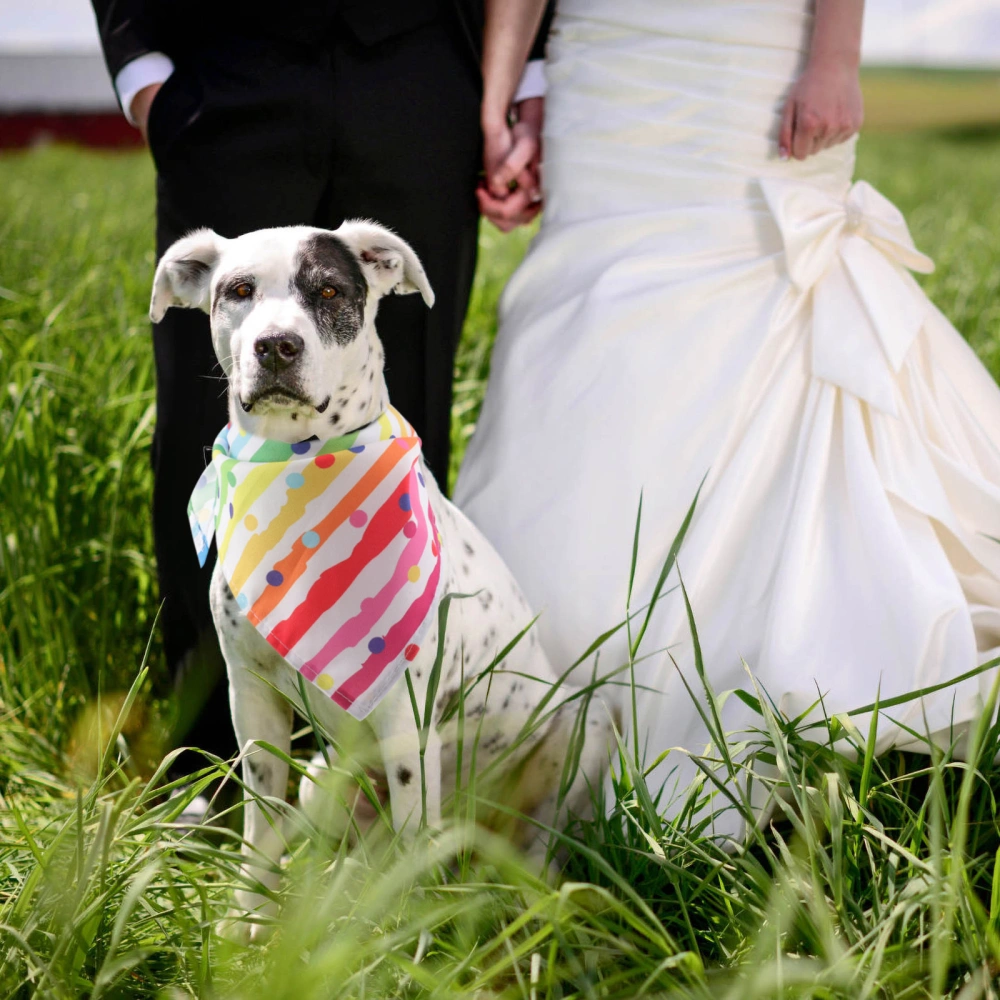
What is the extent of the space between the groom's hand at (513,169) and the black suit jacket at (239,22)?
0.94 feet

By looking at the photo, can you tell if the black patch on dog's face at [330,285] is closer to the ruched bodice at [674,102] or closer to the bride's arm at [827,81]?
the ruched bodice at [674,102]

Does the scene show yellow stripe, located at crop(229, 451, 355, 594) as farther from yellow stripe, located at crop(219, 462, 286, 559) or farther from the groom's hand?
the groom's hand

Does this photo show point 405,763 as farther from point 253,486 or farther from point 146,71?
point 146,71

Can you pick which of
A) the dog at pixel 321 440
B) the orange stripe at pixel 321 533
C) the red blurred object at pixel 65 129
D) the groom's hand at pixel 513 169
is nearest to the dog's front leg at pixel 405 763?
the dog at pixel 321 440

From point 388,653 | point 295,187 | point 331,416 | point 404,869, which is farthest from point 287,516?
point 295,187

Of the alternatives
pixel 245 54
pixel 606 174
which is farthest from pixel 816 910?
pixel 245 54

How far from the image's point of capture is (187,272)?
1728mm

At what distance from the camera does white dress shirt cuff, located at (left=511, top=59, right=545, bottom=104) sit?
248cm

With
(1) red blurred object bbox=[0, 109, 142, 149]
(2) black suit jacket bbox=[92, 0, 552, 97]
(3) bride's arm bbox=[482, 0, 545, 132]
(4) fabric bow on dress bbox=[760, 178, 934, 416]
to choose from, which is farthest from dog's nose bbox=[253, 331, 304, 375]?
(1) red blurred object bbox=[0, 109, 142, 149]

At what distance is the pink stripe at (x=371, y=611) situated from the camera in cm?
167

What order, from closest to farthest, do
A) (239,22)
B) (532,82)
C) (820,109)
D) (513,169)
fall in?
(239,22) < (820,109) < (513,169) < (532,82)

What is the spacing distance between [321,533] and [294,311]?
0.42 m

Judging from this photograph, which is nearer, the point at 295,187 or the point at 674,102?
the point at 295,187

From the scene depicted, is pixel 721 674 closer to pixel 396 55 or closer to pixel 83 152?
pixel 396 55
